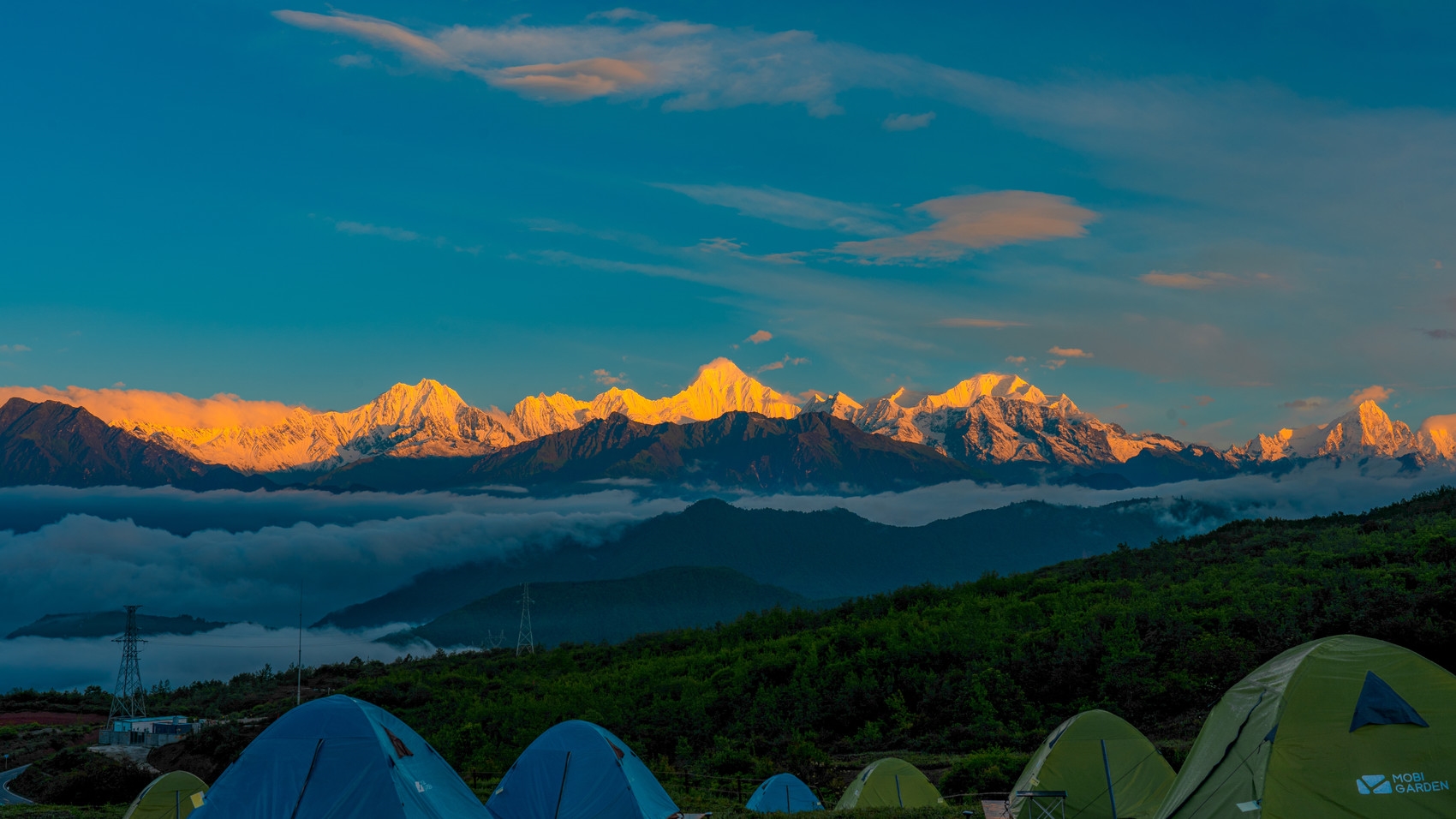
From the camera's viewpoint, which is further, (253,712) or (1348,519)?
(1348,519)

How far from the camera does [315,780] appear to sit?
798 inches

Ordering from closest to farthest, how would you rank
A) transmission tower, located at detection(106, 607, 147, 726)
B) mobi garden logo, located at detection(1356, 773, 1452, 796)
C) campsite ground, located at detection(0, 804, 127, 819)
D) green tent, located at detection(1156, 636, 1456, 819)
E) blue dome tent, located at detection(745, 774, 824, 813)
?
mobi garden logo, located at detection(1356, 773, 1452, 796) < green tent, located at detection(1156, 636, 1456, 819) < blue dome tent, located at detection(745, 774, 824, 813) < campsite ground, located at detection(0, 804, 127, 819) < transmission tower, located at detection(106, 607, 147, 726)

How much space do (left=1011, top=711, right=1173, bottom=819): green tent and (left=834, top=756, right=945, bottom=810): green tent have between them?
13.6ft

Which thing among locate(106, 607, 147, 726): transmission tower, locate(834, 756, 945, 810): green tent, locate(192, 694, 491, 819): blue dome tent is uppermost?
locate(192, 694, 491, 819): blue dome tent

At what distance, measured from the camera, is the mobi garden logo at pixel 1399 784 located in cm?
1672

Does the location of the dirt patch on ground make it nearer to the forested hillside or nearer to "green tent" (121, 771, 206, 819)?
the forested hillside

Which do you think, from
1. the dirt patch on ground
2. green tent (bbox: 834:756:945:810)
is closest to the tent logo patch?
green tent (bbox: 834:756:945:810)

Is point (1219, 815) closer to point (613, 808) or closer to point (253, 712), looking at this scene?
point (613, 808)

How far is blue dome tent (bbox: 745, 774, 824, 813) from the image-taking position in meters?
31.3

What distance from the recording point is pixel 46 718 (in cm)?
8175

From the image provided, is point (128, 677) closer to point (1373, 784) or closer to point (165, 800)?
point (165, 800)

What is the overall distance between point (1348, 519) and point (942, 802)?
62.8 metres

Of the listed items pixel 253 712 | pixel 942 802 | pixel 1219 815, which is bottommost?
pixel 253 712

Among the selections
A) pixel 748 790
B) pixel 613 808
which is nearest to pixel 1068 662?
pixel 748 790
